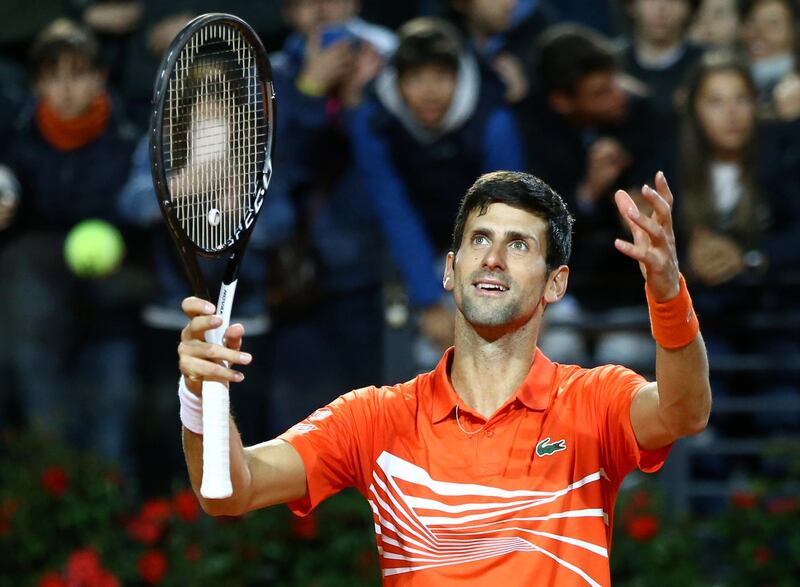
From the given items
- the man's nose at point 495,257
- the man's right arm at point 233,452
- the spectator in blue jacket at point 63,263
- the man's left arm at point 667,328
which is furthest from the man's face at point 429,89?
the man's left arm at point 667,328

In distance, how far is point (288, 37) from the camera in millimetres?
7438

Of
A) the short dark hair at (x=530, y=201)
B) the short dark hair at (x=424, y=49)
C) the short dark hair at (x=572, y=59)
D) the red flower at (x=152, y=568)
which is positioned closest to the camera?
the short dark hair at (x=530, y=201)

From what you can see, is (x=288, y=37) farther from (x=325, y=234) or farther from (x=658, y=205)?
(x=658, y=205)

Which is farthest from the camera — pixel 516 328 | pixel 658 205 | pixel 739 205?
pixel 739 205

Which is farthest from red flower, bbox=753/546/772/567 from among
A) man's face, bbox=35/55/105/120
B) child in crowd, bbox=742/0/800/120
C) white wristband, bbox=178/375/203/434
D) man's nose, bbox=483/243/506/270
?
man's face, bbox=35/55/105/120

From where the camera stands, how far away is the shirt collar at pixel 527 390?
3.34 m

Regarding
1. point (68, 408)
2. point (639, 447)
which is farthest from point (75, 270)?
point (639, 447)

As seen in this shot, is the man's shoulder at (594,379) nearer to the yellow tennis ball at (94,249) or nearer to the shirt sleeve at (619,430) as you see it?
the shirt sleeve at (619,430)

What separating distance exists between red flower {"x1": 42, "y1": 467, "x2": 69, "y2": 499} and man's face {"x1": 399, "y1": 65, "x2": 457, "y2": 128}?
8.92 feet

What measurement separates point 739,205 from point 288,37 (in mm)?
2680

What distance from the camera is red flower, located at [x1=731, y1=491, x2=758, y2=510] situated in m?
6.40

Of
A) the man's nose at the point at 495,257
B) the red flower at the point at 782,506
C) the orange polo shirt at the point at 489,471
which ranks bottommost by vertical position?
the red flower at the point at 782,506

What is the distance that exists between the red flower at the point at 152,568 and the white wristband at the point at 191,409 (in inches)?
133

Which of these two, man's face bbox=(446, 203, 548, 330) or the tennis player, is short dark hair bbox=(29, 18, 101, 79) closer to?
the tennis player
